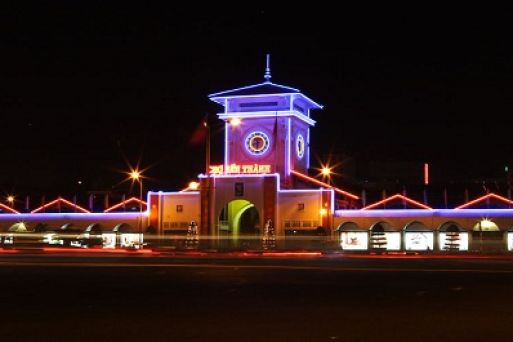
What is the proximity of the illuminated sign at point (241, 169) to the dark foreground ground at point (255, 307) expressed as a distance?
130ft

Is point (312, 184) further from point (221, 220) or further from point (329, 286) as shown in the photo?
point (329, 286)

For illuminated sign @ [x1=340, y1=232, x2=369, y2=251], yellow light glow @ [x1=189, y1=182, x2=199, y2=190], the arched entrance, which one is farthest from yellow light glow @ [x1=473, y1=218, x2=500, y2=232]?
yellow light glow @ [x1=189, y1=182, x2=199, y2=190]

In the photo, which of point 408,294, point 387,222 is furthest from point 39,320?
point 387,222

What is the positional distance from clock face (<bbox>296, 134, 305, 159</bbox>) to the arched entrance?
607cm

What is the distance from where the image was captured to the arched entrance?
6575cm

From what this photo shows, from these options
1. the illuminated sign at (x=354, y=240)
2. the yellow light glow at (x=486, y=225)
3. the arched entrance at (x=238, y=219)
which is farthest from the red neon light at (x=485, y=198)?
the arched entrance at (x=238, y=219)

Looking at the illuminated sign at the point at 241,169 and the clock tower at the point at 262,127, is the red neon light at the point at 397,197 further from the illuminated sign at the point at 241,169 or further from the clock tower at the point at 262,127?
the illuminated sign at the point at 241,169

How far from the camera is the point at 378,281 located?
21.6m

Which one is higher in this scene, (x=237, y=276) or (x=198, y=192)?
(x=198, y=192)

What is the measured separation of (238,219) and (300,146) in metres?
8.33

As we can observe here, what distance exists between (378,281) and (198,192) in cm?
4447

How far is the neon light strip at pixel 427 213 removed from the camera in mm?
57406

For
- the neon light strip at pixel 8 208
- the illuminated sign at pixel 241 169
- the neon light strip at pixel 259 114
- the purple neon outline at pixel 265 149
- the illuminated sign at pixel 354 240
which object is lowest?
the illuminated sign at pixel 354 240

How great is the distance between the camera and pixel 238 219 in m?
68.0
